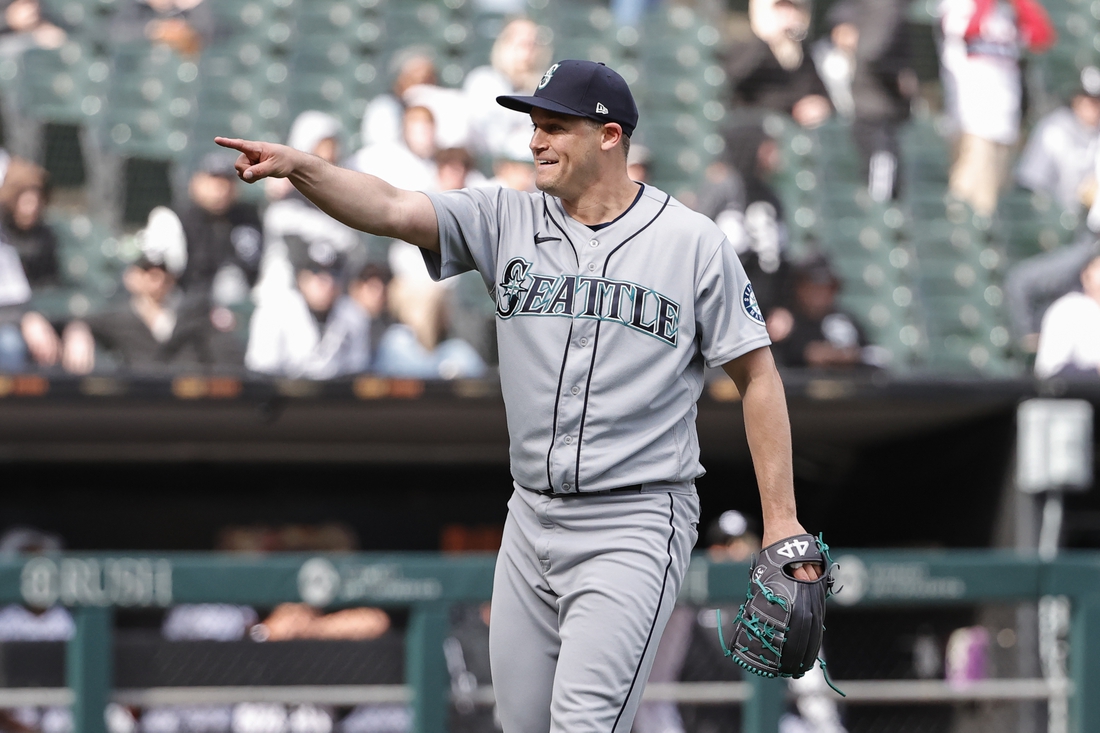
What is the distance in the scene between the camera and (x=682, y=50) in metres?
8.71

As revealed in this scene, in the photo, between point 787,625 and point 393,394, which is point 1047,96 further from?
point 787,625

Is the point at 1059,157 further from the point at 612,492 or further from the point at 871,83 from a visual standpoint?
the point at 612,492

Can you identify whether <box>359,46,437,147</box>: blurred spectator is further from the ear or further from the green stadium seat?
the ear

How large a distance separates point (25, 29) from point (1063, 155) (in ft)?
20.6

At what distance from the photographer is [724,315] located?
251 cm

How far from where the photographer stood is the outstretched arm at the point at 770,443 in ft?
8.12

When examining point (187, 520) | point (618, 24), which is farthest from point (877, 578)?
point (618, 24)

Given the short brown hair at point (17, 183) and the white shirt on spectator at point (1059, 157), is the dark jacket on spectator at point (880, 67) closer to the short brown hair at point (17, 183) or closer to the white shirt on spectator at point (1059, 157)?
the white shirt on spectator at point (1059, 157)

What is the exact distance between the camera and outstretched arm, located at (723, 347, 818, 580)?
247 cm

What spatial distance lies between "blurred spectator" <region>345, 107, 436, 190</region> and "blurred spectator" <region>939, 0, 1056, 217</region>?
320cm

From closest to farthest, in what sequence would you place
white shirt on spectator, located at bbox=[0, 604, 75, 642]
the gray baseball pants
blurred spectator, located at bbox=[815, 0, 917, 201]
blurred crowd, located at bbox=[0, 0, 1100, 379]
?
the gray baseball pants
white shirt on spectator, located at bbox=[0, 604, 75, 642]
blurred crowd, located at bbox=[0, 0, 1100, 379]
blurred spectator, located at bbox=[815, 0, 917, 201]

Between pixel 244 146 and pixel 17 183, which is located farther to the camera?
pixel 17 183

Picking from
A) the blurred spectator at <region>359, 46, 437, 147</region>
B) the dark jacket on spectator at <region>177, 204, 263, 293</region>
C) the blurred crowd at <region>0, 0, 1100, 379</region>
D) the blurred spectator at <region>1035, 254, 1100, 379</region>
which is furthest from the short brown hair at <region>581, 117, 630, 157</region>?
the blurred spectator at <region>359, 46, 437, 147</region>

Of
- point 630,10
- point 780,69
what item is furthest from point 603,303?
point 630,10
